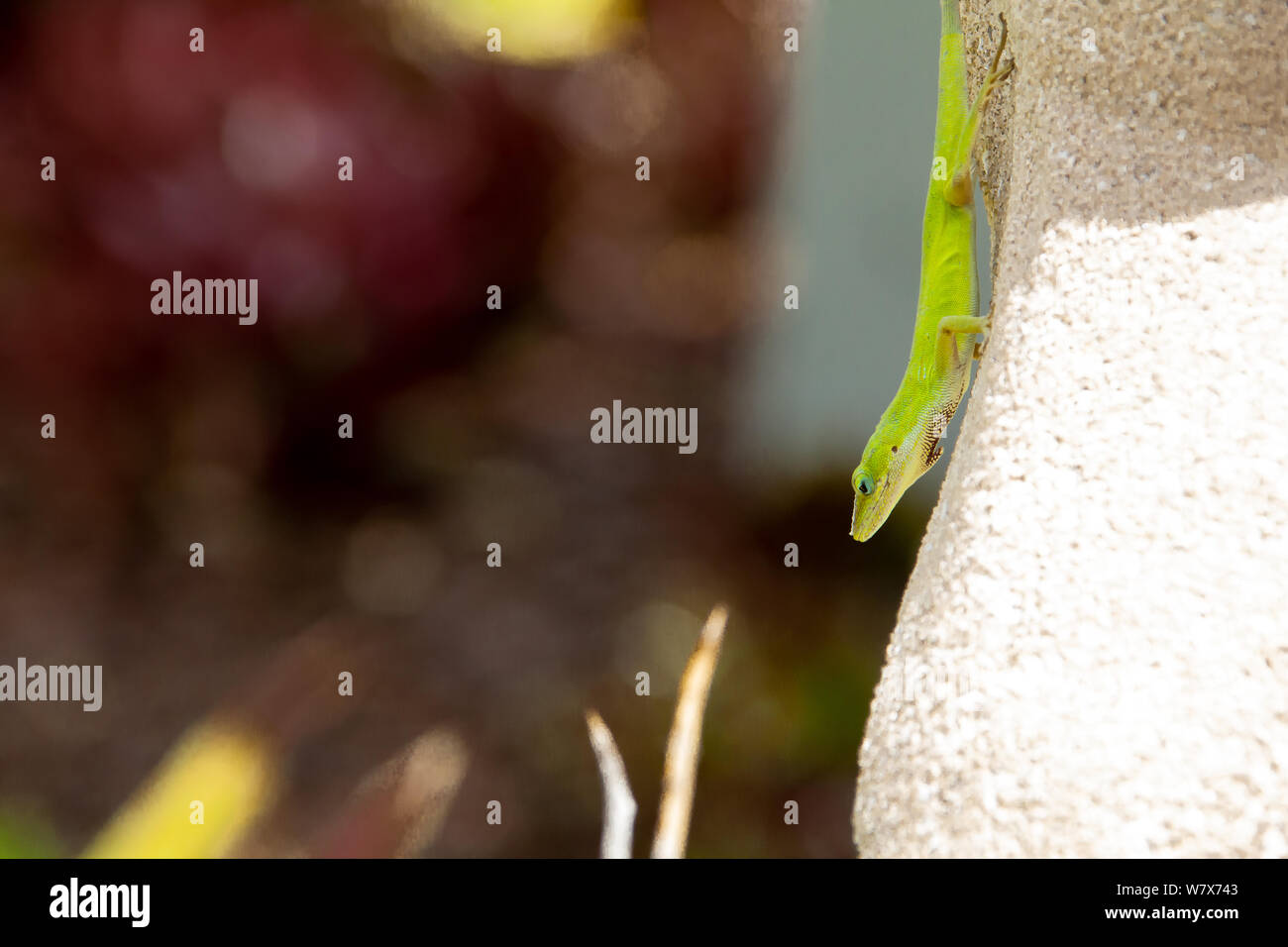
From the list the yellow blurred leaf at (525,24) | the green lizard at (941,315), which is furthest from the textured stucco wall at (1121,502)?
the yellow blurred leaf at (525,24)

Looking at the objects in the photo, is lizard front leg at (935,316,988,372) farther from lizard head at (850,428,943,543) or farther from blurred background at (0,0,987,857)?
blurred background at (0,0,987,857)

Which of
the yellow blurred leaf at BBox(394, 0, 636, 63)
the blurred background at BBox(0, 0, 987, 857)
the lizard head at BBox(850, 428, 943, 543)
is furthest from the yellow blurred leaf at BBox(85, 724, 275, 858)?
the yellow blurred leaf at BBox(394, 0, 636, 63)

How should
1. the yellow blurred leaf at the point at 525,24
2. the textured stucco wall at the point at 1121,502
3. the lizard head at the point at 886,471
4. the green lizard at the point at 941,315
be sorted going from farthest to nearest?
the yellow blurred leaf at the point at 525,24 < the lizard head at the point at 886,471 < the green lizard at the point at 941,315 < the textured stucco wall at the point at 1121,502

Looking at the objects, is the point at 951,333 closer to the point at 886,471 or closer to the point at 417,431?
the point at 886,471

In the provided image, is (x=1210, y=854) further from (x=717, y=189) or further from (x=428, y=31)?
(x=717, y=189)

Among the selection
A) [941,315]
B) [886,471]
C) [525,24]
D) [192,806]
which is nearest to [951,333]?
[941,315]

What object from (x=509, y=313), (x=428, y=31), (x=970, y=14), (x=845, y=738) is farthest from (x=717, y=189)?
(x=970, y=14)

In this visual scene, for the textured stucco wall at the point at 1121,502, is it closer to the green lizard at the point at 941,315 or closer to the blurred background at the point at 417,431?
the green lizard at the point at 941,315
